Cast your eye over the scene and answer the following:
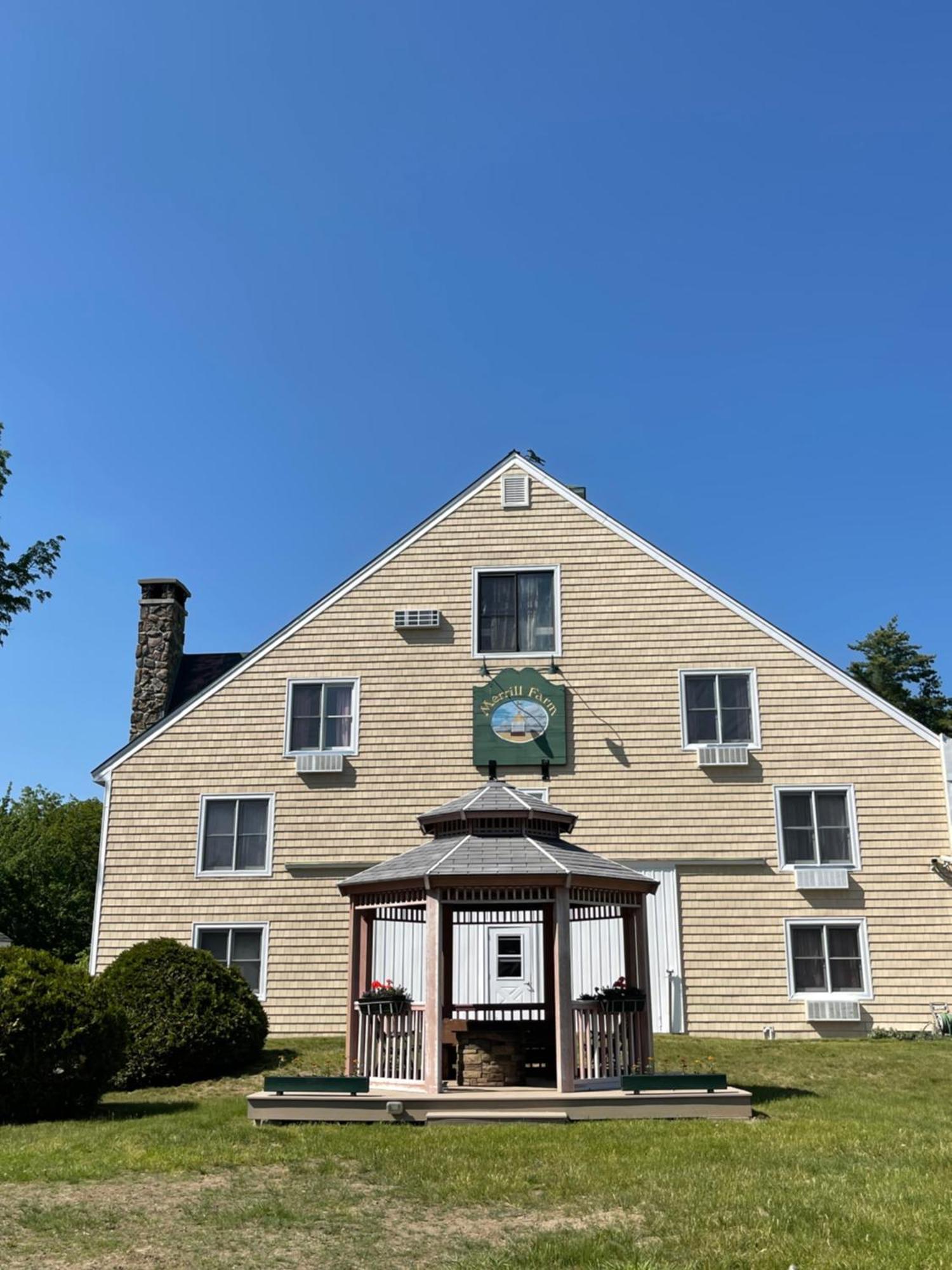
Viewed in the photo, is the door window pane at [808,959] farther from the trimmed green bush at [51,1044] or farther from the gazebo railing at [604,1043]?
the trimmed green bush at [51,1044]

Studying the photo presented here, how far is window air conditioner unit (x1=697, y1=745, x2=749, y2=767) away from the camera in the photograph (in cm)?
1827

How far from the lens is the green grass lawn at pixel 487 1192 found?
20.4 feet

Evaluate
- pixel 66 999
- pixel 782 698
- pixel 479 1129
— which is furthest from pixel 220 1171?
pixel 782 698

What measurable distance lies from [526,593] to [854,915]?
7.36 m

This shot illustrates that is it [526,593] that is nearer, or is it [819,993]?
[819,993]

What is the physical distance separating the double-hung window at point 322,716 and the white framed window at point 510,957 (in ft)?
12.9

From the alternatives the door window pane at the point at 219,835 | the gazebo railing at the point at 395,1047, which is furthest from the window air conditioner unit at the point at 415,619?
the gazebo railing at the point at 395,1047

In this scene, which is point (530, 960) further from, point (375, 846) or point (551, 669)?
point (551, 669)

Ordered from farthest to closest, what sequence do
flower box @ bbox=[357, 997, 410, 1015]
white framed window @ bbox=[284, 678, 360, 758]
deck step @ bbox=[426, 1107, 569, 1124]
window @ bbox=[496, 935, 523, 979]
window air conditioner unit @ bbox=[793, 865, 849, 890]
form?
white framed window @ bbox=[284, 678, 360, 758] < window @ bbox=[496, 935, 523, 979] < window air conditioner unit @ bbox=[793, 865, 849, 890] < flower box @ bbox=[357, 997, 410, 1015] < deck step @ bbox=[426, 1107, 569, 1124]

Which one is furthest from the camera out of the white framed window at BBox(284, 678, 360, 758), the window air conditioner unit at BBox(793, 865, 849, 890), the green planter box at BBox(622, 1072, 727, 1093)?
the white framed window at BBox(284, 678, 360, 758)

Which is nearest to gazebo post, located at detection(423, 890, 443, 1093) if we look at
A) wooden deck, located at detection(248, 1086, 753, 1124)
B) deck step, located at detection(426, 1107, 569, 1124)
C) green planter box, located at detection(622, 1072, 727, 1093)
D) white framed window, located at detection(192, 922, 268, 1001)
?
wooden deck, located at detection(248, 1086, 753, 1124)

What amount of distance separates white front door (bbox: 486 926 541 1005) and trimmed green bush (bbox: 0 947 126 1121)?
7.02 metres

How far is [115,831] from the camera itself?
19.0 m

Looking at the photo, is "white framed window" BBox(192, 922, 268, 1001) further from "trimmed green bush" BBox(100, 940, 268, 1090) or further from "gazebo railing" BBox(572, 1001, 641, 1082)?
"gazebo railing" BBox(572, 1001, 641, 1082)
